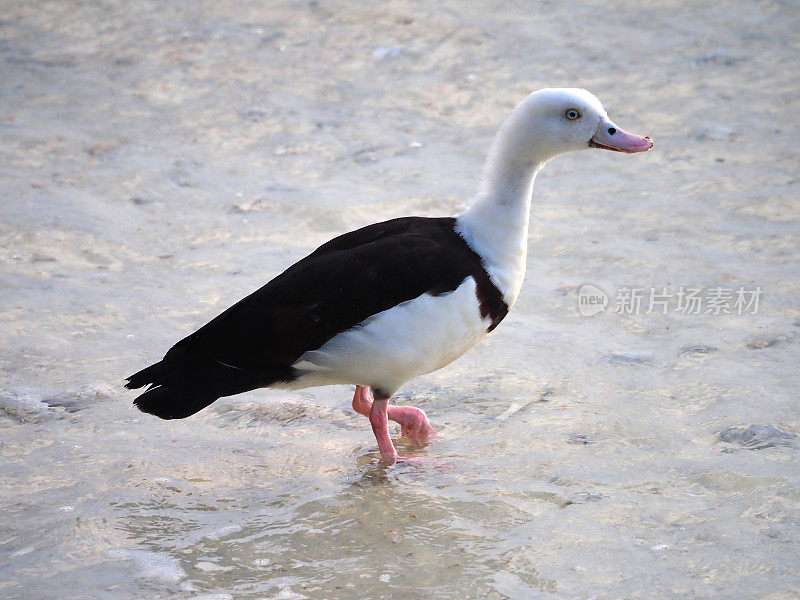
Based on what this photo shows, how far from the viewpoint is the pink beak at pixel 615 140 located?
167 inches

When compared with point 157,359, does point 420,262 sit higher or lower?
higher

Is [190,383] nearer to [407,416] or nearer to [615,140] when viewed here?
[407,416]

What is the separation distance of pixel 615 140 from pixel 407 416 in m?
1.43

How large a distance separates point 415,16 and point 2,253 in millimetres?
4560

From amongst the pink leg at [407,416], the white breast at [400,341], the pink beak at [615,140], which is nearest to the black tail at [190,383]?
the white breast at [400,341]

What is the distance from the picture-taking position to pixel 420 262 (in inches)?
155

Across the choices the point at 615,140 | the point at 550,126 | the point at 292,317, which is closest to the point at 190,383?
the point at 292,317

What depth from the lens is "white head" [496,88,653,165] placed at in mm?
4160

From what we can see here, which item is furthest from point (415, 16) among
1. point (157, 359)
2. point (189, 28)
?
point (157, 359)

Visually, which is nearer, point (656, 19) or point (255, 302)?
point (255, 302)

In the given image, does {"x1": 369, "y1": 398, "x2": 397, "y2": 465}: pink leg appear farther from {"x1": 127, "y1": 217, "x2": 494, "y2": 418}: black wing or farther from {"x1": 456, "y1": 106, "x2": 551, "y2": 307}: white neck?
{"x1": 456, "y1": 106, "x2": 551, "y2": 307}: white neck

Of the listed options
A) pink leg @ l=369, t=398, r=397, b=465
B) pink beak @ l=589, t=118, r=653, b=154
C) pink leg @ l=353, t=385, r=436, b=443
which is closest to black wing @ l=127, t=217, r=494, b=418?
pink leg @ l=369, t=398, r=397, b=465

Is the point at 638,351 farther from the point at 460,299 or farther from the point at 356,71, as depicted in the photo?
the point at 356,71

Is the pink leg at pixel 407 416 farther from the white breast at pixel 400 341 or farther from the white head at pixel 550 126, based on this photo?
the white head at pixel 550 126
